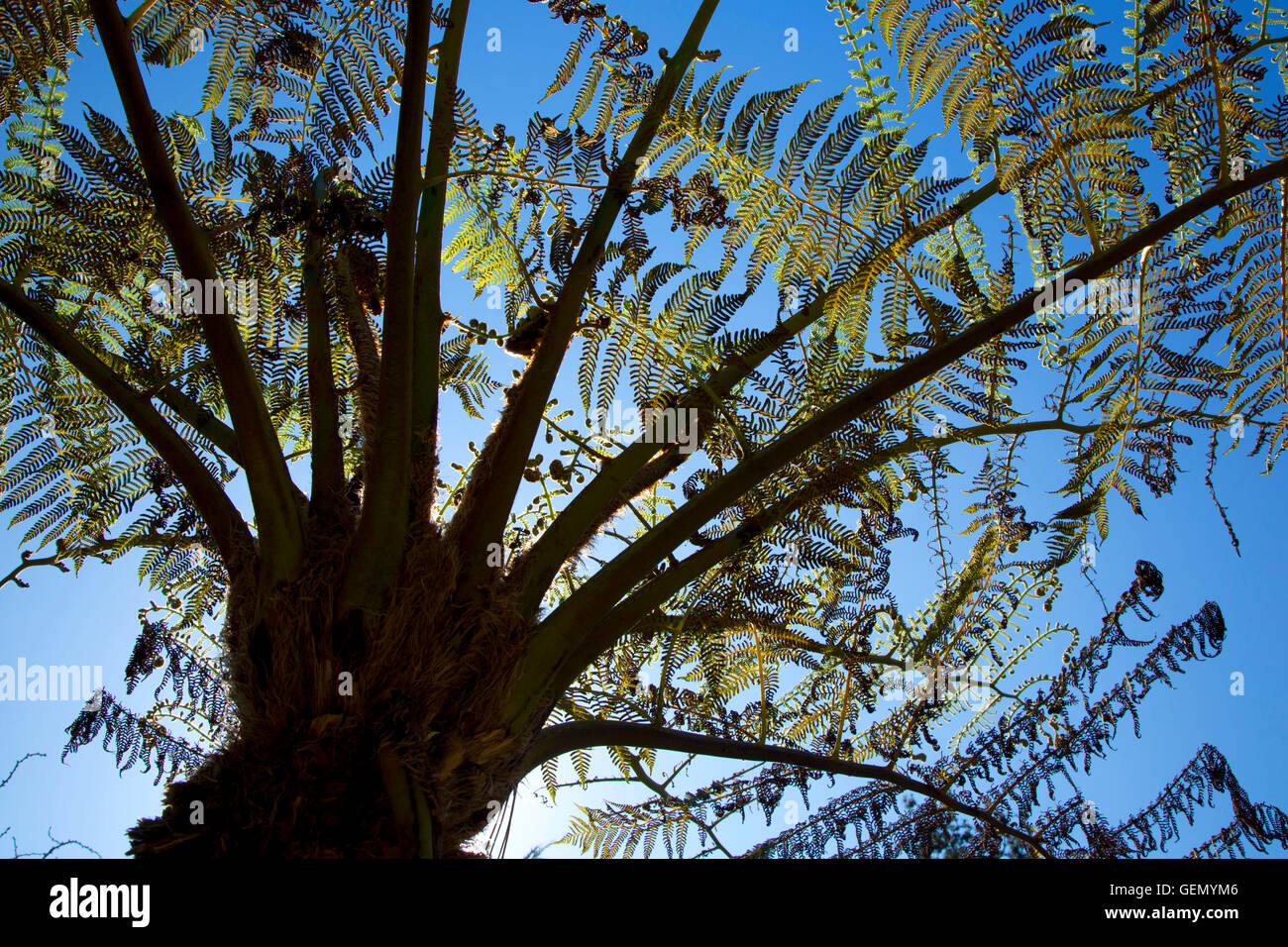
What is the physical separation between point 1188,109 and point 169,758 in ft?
8.93

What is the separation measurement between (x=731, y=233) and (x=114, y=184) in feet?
4.40

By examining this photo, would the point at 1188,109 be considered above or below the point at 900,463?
above

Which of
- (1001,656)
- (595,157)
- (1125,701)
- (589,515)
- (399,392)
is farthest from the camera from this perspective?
(1001,656)

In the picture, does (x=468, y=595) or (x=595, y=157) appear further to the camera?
(x=595, y=157)

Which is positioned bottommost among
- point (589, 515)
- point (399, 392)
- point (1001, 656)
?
point (1001, 656)

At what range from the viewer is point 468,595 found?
135 cm

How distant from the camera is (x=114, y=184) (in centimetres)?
176

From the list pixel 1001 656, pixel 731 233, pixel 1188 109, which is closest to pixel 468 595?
pixel 731 233
